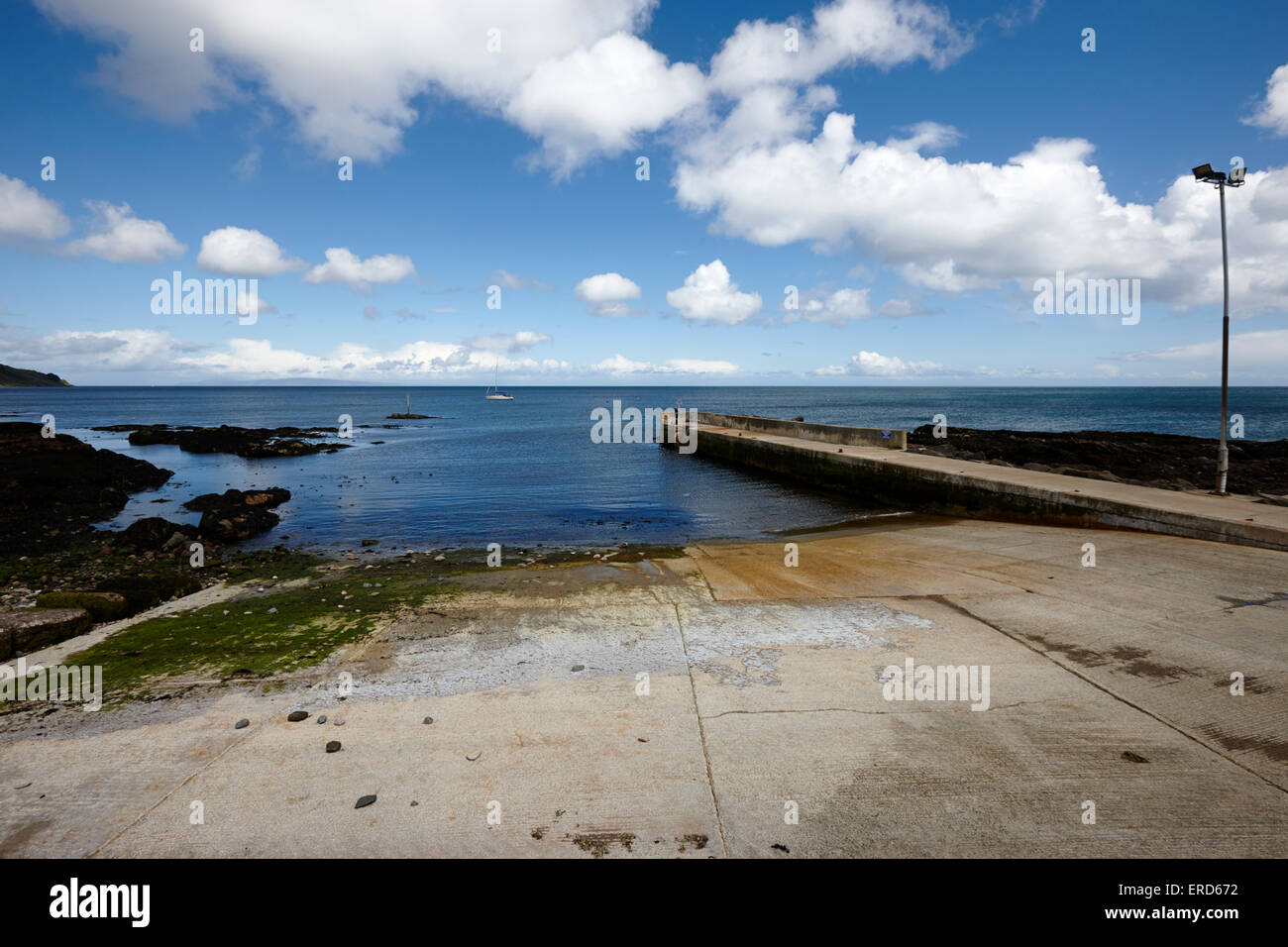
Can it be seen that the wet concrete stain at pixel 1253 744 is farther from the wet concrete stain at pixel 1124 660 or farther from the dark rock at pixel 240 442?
the dark rock at pixel 240 442

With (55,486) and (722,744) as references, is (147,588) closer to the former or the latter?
(722,744)

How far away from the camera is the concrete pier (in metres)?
10.3

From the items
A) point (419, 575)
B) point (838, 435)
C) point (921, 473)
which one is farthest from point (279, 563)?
point (838, 435)

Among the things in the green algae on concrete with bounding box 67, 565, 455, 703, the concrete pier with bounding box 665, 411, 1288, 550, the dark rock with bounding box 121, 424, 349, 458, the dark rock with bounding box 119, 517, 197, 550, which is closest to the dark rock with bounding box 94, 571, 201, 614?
the green algae on concrete with bounding box 67, 565, 455, 703

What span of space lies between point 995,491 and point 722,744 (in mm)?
12643

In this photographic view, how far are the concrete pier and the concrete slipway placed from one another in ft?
10.1

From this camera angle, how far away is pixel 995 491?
14.5m

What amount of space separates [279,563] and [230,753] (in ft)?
31.1

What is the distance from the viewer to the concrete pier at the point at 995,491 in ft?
33.7

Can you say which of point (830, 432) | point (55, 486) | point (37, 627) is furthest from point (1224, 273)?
point (55, 486)

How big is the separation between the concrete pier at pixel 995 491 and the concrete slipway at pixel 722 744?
Result: 121 inches

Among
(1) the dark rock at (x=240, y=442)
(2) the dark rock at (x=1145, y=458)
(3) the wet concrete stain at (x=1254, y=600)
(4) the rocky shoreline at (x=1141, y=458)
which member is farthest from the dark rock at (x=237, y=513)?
(2) the dark rock at (x=1145, y=458)

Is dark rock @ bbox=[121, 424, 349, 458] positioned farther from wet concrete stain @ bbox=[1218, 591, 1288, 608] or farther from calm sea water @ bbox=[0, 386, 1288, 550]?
wet concrete stain @ bbox=[1218, 591, 1288, 608]
